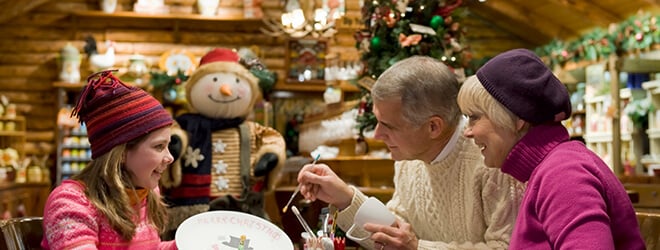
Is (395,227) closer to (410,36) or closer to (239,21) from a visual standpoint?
(410,36)

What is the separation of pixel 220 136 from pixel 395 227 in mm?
2760

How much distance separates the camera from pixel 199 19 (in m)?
9.85

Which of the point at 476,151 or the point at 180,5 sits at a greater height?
the point at 476,151

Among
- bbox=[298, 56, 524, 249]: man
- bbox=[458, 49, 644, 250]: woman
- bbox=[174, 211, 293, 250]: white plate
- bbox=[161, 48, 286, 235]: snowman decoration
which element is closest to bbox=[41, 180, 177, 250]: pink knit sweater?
bbox=[174, 211, 293, 250]: white plate

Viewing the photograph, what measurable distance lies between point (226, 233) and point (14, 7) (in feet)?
27.0

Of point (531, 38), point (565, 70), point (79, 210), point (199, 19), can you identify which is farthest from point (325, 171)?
point (531, 38)

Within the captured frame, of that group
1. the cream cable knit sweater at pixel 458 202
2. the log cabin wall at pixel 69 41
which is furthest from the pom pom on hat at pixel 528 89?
the log cabin wall at pixel 69 41

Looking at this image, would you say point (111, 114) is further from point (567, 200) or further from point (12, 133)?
point (12, 133)

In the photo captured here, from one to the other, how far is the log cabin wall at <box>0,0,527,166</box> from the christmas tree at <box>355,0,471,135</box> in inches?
194

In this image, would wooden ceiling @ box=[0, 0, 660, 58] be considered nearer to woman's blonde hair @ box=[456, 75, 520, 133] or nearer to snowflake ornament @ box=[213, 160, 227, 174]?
snowflake ornament @ box=[213, 160, 227, 174]

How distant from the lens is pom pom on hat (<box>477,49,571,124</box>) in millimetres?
1539

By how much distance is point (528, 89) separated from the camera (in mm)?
1537

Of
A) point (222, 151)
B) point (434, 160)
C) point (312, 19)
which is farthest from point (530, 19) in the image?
point (434, 160)

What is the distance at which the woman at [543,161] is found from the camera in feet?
4.34
